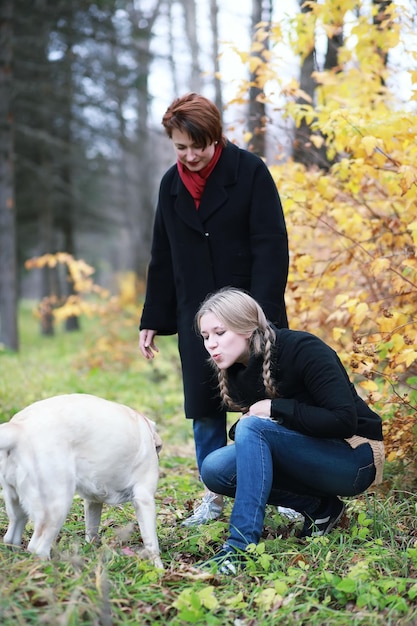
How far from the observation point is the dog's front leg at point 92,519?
311 centimetres

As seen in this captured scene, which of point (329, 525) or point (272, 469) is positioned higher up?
point (272, 469)

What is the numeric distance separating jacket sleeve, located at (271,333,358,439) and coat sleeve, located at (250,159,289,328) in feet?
1.48

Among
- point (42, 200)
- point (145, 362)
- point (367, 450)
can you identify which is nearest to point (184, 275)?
point (367, 450)

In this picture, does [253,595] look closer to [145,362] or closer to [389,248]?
[389,248]

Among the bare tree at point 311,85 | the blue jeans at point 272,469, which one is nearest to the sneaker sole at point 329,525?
the blue jeans at point 272,469

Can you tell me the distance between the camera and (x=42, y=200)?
52.9ft

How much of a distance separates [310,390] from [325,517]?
2.41 ft

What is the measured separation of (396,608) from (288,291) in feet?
8.76

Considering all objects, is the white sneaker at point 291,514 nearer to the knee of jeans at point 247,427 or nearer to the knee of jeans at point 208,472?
the knee of jeans at point 208,472

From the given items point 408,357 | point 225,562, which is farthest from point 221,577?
point 408,357

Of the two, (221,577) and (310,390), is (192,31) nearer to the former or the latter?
(310,390)

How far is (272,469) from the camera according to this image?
3.09 meters

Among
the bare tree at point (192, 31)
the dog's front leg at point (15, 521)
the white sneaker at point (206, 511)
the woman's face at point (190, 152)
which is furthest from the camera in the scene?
the bare tree at point (192, 31)

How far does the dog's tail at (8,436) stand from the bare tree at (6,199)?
394 inches
